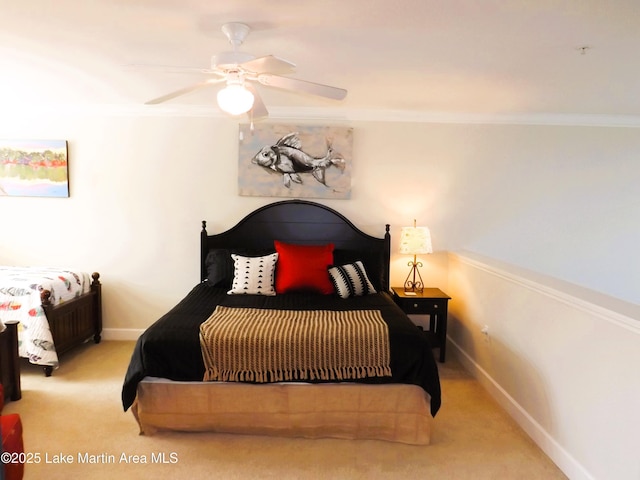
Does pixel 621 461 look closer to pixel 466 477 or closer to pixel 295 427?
pixel 466 477

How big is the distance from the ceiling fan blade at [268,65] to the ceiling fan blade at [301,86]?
19 centimetres

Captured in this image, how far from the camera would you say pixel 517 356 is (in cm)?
261

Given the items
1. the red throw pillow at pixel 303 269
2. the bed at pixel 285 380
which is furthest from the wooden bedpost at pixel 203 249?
the bed at pixel 285 380

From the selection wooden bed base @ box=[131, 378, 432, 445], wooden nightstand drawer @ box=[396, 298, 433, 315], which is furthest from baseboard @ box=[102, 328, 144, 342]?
wooden nightstand drawer @ box=[396, 298, 433, 315]

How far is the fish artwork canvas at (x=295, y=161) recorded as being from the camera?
12.4ft

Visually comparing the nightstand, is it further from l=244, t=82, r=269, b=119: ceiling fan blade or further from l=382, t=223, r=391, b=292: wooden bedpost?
l=244, t=82, r=269, b=119: ceiling fan blade

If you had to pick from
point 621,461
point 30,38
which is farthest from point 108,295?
point 621,461

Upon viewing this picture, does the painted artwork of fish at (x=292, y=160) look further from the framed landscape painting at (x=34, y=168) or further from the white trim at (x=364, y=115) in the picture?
the framed landscape painting at (x=34, y=168)

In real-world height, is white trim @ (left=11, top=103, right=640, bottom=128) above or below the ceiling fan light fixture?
above

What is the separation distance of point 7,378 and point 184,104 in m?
2.55

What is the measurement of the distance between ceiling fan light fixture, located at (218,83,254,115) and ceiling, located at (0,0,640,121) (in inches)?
12.8

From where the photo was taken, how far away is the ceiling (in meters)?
1.84

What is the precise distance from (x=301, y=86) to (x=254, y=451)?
80.9 inches

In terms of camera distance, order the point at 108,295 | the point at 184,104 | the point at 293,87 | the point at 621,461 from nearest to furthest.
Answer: the point at 621,461, the point at 293,87, the point at 184,104, the point at 108,295
